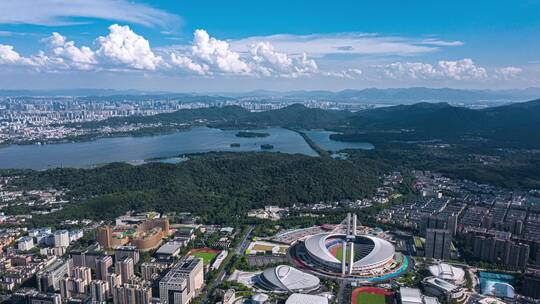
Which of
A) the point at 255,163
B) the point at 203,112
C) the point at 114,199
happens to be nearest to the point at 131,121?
the point at 203,112

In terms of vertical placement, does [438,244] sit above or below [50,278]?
above

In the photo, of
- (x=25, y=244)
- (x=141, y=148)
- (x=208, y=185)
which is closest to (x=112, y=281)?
(x=25, y=244)

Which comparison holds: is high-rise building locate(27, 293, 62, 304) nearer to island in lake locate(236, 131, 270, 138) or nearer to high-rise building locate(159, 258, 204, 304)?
high-rise building locate(159, 258, 204, 304)

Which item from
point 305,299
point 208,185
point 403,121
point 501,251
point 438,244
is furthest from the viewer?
point 403,121

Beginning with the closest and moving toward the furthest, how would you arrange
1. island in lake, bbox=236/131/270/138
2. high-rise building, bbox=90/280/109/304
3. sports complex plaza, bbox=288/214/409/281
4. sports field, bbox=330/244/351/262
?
1. high-rise building, bbox=90/280/109/304
2. sports complex plaza, bbox=288/214/409/281
3. sports field, bbox=330/244/351/262
4. island in lake, bbox=236/131/270/138

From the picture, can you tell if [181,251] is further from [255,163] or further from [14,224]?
[255,163]

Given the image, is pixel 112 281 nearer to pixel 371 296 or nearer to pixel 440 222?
pixel 371 296

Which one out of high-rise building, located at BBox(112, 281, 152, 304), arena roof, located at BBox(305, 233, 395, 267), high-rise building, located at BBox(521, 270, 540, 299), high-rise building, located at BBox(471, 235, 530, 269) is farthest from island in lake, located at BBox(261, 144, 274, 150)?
high-rise building, located at BBox(112, 281, 152, 304)
